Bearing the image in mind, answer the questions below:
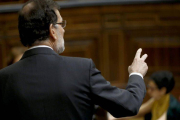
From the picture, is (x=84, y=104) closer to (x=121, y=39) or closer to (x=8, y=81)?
(x=8, y=81)

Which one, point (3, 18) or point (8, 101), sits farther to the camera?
point (3, 18)

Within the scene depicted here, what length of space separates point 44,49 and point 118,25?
343 centimetres

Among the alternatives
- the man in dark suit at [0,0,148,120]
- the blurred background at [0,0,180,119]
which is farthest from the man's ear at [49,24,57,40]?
the blurred background at [0,0,180,119]

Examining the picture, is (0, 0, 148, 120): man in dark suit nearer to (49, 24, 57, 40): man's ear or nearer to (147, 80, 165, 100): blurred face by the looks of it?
(49, 24, 57, 40): man's ear

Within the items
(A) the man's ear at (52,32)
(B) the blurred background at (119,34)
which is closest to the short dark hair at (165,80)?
(B) the blurred background at (119,34)

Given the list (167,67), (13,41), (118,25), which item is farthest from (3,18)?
(167,67)

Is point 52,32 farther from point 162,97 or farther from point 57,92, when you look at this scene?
point 162,97

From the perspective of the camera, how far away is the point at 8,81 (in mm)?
1600

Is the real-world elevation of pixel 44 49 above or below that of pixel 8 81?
above

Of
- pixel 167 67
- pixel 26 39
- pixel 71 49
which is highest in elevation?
pixel 26 39

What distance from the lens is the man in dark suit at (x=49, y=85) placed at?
154cm

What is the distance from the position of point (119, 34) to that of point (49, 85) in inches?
138

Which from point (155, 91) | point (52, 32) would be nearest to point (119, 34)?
point (155, 91)

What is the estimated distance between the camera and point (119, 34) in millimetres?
4973
